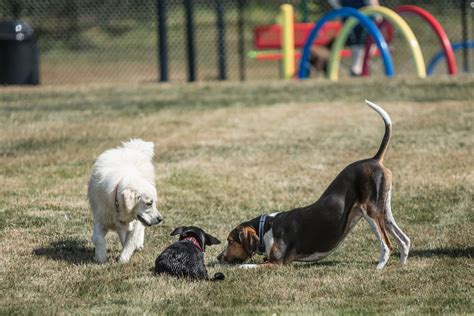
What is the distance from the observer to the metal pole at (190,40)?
17.5 meters

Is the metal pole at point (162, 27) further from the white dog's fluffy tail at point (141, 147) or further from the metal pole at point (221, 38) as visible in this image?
the white dog's fluffy tail at point (141, 147)

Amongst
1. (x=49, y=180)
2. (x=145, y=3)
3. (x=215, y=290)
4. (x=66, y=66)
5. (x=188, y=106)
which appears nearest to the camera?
(x=215, y=290)

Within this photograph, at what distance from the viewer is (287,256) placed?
282 inches

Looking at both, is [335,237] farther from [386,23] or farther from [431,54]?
[431,54]

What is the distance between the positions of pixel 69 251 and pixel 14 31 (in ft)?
34.6

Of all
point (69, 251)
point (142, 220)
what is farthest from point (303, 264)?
point (69, 251)

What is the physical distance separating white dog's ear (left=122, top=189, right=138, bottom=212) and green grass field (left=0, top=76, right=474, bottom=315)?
446 mm

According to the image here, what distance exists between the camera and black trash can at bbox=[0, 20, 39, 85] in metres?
17.7

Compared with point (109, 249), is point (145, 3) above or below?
above

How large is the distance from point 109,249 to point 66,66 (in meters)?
15.9

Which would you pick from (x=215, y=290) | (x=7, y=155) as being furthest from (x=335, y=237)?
(x=7, y=155)

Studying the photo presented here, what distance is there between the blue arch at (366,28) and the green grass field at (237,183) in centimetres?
80

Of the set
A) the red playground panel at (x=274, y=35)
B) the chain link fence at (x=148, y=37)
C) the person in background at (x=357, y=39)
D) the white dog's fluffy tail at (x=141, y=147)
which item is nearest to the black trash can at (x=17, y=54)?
the chain link fence at (x=148, y=37)

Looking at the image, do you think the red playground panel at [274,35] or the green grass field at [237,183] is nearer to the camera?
the green grass field at [237,183]
